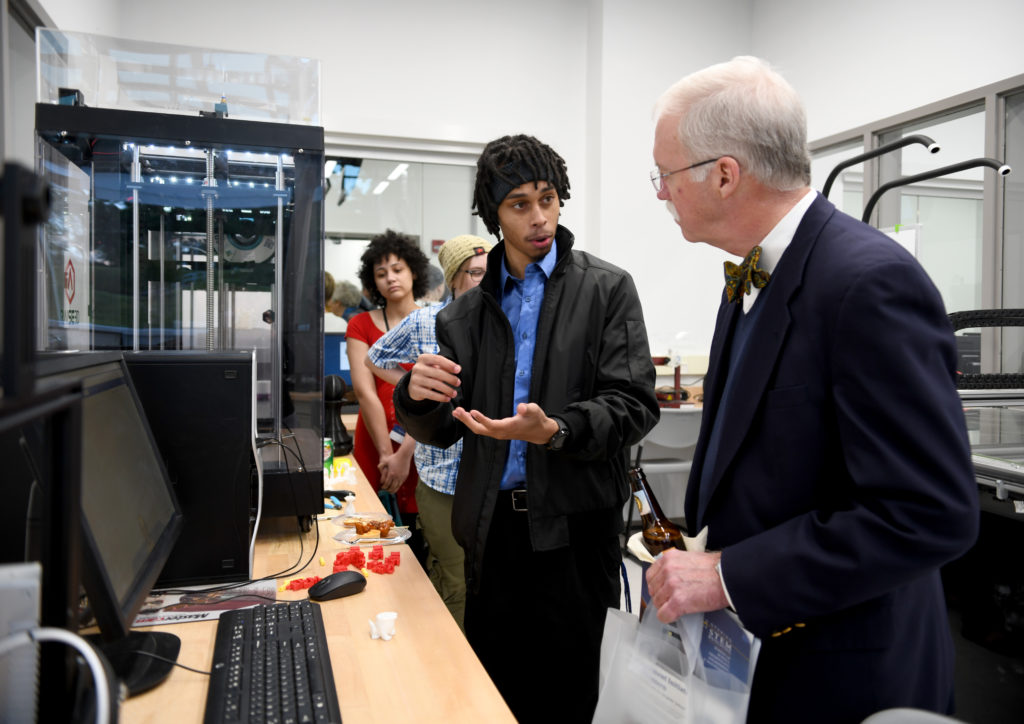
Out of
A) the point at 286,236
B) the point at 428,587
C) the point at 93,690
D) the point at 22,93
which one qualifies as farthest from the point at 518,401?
the point at 22,93

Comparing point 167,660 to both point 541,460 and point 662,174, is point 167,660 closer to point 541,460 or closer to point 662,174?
point 541,460

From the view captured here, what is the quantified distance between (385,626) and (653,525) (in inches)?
19.7

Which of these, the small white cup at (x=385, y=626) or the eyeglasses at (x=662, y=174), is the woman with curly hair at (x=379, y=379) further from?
the eyeglasses at (x=662, y=174)

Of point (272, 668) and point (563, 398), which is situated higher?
point (563, 398)

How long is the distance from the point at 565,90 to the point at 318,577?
4.13m

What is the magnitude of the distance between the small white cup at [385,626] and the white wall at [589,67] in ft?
12.2

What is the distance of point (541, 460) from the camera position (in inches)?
60.5

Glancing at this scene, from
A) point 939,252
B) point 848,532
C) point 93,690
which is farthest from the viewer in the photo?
point 939,252

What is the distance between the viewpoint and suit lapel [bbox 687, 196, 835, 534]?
960mm

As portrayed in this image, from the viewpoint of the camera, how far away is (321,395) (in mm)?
1977

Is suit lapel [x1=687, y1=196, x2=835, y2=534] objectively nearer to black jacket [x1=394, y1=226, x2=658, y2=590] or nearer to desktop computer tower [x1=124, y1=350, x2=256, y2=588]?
black jacket [x1=394, y1=226, x2=658, y2=590]

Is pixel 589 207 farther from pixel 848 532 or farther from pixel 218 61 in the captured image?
pixel 848 532

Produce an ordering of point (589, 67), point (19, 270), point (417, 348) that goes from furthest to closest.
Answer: point (589, 67) → point (417, 348) → point (19, 270)

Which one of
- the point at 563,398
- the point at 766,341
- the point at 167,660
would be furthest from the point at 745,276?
the point at 167,660
